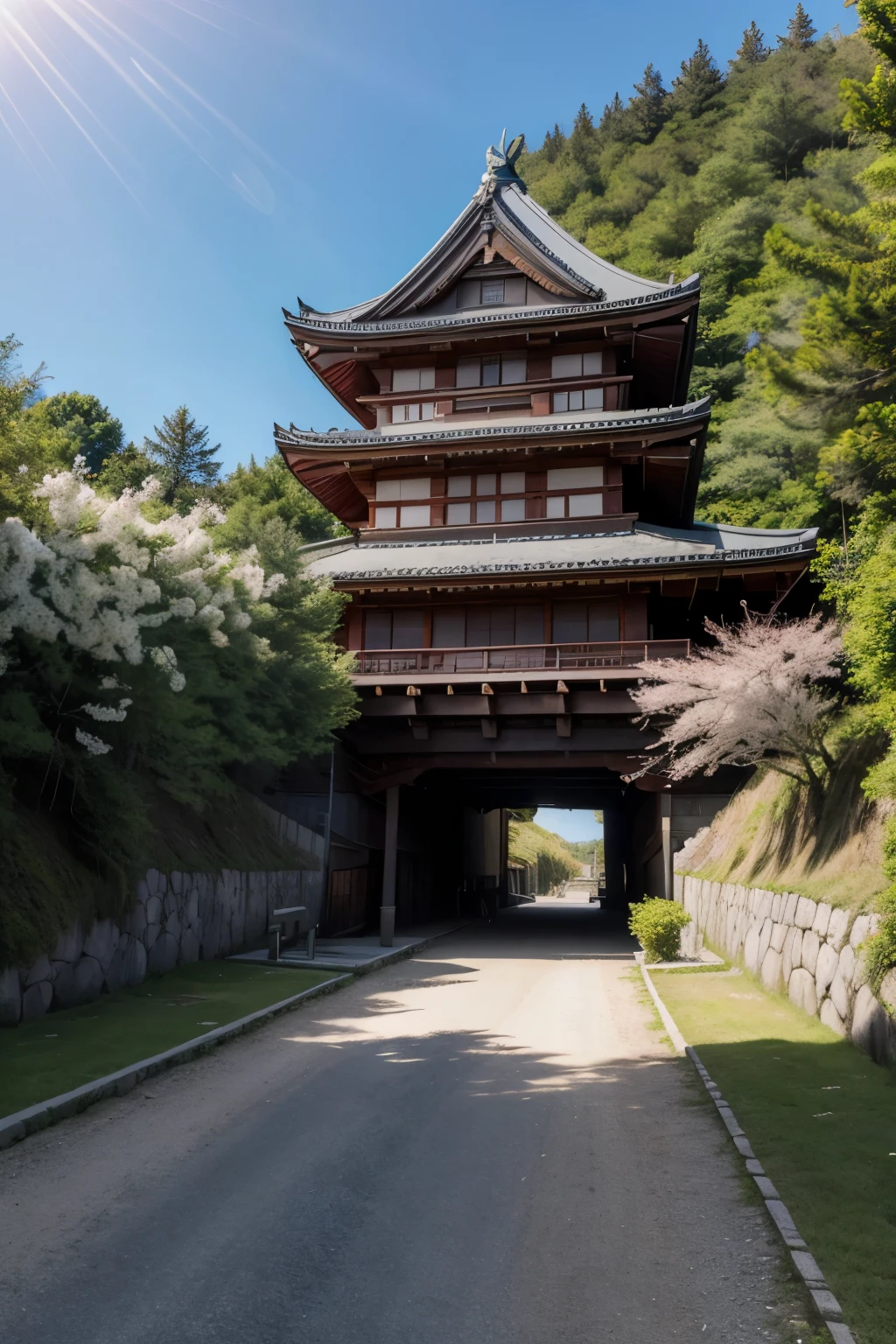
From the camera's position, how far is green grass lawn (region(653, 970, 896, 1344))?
486cm

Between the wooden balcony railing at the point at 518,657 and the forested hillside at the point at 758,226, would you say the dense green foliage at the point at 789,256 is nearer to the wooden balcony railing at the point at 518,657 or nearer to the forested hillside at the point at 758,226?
the forested hillside at the point at 758,226

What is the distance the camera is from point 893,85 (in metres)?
14.0

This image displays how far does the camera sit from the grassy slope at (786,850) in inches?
440

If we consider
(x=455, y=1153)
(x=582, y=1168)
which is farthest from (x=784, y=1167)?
(x=455, y=1153)

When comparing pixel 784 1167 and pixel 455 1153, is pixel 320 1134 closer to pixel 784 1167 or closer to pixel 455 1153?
pixel 455 1153

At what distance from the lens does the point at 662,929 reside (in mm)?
19312

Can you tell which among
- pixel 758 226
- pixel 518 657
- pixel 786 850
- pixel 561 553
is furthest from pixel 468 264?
pixel 758 226

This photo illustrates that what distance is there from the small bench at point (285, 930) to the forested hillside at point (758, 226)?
44.9ft

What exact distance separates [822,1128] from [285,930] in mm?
15162

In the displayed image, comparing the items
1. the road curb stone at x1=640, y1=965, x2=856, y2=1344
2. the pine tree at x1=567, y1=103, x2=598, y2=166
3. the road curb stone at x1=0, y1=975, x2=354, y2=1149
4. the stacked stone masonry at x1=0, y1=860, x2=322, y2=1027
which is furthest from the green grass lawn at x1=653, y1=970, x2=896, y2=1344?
the pine tree at x1=567, y1=103, x2=598, y2=166

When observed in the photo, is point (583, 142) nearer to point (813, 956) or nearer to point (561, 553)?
point (561, 553)

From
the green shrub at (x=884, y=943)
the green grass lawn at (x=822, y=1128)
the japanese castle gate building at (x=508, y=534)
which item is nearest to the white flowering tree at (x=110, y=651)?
the green grass lawn at (x=822, y=1128)

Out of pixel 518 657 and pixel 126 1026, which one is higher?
pixel 518 657

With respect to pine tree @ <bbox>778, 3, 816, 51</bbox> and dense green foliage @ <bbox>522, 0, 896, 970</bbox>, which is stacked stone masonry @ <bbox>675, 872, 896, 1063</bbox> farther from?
pine tree @ <bbox>778, 3, 816, 51</bbox>
